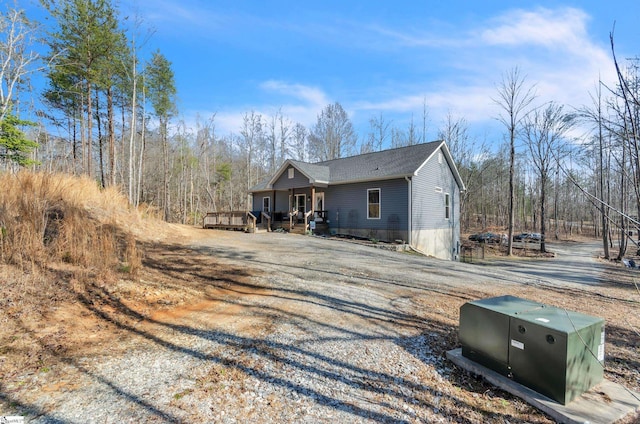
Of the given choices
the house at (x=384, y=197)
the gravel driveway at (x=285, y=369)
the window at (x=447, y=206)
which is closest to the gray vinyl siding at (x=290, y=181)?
the house at (x=384, y=197)

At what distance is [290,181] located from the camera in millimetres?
18688

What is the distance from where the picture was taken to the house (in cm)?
1488

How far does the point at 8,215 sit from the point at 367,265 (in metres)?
7.69

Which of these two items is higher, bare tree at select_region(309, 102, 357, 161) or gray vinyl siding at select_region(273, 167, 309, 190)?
bare tree at select_region(309, 102, 357, 161)

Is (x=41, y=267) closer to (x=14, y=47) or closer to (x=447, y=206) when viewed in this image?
(x=14, y=47)

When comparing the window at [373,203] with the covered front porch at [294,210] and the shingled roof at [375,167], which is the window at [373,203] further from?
the covered front porch at [294,210]

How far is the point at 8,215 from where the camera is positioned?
17.7 feet

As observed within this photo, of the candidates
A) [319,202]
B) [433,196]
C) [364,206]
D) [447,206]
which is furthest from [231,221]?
[447,206]

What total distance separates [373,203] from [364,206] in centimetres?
53

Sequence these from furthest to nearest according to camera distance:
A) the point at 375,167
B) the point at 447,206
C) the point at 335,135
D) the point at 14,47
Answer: the point at 335,135, the point at 447,206, the point at 375,167, the point at 14,47

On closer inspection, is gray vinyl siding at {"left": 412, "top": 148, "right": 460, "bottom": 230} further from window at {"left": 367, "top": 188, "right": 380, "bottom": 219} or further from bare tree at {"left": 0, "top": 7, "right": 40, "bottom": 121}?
bare tree at {"left": 0, "top": 7, "right": 40, "bottom": 121}

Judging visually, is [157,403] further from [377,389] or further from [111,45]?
[111,45]

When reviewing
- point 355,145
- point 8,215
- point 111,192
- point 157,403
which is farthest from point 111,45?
point 355,145

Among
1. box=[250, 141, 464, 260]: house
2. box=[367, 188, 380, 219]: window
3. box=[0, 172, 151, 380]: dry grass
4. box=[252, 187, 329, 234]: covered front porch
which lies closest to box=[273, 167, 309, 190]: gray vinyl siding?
box=[250, 141, 464, 260]: house
